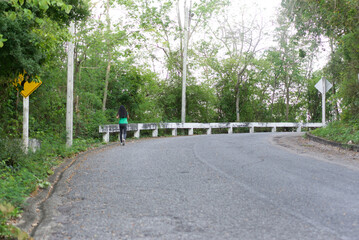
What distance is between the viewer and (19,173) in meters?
7.53

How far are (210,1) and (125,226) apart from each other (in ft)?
90.7

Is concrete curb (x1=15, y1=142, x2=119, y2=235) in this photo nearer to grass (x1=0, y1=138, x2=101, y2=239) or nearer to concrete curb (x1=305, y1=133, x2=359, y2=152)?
grass (x1=0, y1=138, x2=101, y2=239)

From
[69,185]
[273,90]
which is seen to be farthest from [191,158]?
[273,90]

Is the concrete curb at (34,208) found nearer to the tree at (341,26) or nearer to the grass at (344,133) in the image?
the grass at (344,133)

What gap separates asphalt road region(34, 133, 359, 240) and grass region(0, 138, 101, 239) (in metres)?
0.38

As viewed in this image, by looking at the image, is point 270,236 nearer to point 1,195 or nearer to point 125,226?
point 125,226

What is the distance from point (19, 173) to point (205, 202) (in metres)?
4.18

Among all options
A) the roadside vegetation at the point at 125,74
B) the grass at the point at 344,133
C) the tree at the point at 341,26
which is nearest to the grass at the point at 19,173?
the roadside vegetation at the point at 125,74

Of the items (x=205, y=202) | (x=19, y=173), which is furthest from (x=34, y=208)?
(x=205, y=202)

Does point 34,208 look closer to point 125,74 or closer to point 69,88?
point 69,88

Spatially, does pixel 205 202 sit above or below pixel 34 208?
above

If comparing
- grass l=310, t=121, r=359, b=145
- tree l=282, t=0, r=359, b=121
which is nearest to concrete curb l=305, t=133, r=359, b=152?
grass l=310, t=121, r=359, b=145

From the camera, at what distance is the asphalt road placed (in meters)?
4.28

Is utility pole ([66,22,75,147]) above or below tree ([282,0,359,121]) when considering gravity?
below
